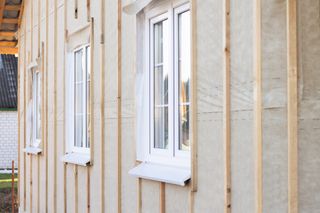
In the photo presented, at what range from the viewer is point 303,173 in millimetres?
3947

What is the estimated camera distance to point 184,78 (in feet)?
18.3

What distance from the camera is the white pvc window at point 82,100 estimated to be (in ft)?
27.6

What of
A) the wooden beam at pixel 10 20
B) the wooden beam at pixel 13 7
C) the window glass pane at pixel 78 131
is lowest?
the window glass pane at pixel 78 131

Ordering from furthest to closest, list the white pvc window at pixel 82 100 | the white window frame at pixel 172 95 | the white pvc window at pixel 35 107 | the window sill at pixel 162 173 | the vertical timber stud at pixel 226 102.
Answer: the white pvc window at pixel 35 107 → the white pvc window at pixel 82 100 → the white window frame at pixel 172 95 → the window sill at pixel 162 173 → the vertical timber stud at pixel 226 102

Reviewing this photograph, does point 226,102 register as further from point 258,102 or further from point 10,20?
point 10,20

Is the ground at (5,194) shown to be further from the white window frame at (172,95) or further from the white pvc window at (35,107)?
the white window frame at (172,95)

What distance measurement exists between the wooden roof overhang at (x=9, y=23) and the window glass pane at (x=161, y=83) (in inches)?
258

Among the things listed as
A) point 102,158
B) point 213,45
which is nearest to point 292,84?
point 213,45

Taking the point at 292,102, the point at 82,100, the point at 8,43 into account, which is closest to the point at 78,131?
the point at 82,100

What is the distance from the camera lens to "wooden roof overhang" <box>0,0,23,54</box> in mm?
12188

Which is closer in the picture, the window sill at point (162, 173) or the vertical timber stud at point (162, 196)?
the window sill at point (162, 173)

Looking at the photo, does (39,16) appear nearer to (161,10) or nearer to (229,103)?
(161,10)

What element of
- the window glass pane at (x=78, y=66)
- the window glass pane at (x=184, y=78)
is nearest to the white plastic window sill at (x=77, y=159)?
the window glass pane at (x=78, y=66)

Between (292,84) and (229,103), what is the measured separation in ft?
2.54
